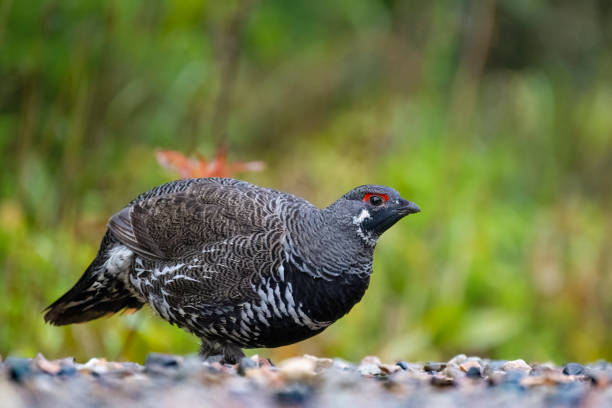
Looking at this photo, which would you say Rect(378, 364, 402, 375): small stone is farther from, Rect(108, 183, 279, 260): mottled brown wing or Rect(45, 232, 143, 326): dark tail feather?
Rect(45, 232, 143, 326): dark tail feather

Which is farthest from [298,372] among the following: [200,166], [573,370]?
[200,166]

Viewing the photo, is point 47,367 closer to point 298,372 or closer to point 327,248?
point 298,372

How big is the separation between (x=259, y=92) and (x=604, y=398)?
329 inches

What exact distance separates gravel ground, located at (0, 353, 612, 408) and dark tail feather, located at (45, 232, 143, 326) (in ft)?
3.52

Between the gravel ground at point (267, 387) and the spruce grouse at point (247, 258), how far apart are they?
0.46 metres

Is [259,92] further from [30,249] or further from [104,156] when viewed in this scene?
[30,249]

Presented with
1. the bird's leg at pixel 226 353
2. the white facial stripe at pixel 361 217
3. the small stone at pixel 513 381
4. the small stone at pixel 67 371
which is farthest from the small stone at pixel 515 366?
the small stone at pixel 67 371

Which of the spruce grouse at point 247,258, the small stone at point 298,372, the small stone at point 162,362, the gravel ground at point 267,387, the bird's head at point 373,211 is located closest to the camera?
the gravel ground at point 267,387

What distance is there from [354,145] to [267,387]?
7.48 m

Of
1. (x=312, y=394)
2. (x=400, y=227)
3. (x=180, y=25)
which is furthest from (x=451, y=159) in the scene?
(x=312, y=394)

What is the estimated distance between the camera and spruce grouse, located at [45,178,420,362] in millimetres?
3938

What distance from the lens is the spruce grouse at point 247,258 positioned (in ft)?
12.9

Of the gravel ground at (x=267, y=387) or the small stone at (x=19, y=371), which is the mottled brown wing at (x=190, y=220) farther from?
the small stone at (x=19, y=371)

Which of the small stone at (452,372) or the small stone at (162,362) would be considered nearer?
the small stone at (162,362)
